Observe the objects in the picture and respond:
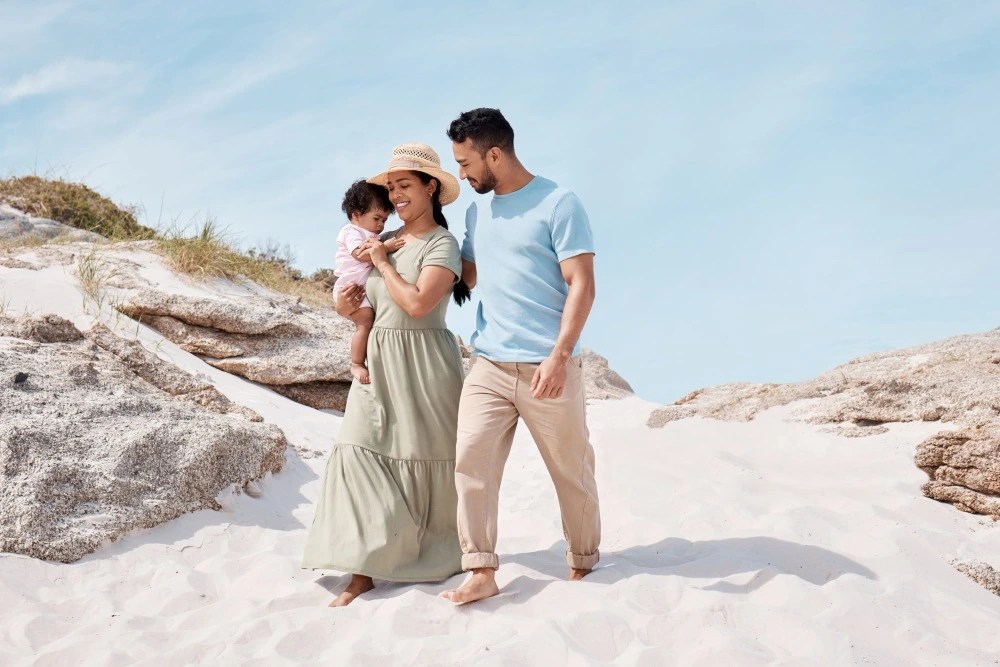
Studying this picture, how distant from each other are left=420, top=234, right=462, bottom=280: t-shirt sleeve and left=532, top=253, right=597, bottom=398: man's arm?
1.77 ft

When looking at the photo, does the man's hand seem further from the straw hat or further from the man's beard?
the straw hat

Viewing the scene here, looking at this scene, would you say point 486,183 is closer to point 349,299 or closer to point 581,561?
point 349,299

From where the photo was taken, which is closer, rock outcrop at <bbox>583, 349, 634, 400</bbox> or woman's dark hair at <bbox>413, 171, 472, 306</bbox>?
woman's dark hair at <bbox>413, 171, 472, 306</bbox>

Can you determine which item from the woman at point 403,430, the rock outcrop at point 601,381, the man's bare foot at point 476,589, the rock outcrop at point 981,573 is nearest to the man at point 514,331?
the man's bare foot at point 476,589

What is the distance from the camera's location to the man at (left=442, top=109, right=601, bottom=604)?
12.1ft

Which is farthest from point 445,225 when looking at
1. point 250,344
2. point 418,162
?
point 250,344

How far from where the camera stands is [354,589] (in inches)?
156

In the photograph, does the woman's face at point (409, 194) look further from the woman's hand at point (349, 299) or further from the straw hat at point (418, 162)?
the woman's hand at point (349, 299)

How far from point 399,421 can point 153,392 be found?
2508 millimetres

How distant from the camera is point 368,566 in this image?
392cm

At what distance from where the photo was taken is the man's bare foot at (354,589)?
3868 millimetres

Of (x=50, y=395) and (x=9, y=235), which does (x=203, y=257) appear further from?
(x=50, y=395)

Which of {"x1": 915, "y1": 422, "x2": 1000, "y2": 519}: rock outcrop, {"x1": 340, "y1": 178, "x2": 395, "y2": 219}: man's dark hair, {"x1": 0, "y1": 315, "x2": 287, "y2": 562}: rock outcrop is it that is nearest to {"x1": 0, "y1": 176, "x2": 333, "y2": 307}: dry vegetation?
{"x1": 0, "y1": 315, "x2": 287, "y2": 562}: rock outcrop

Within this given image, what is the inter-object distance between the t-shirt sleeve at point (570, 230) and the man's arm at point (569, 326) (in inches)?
1.3
